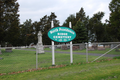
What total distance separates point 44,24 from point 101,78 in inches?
2014

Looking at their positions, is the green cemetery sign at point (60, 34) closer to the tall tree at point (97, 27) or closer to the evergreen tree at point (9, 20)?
the evergreen tree at point (9, 20)

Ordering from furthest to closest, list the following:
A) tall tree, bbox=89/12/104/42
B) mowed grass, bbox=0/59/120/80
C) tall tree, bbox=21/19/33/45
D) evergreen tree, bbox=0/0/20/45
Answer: tall tree, bbox=21/19/33/45
tall tree, bbox=89/12/104/42
evergreen tree, bbox=0/0/20/45
mowed grass, bbox=0/59/120/80

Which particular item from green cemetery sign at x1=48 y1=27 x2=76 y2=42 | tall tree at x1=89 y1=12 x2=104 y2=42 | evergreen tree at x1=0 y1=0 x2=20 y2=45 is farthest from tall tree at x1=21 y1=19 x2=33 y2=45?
green cemetery sign at x1=48 y1=27 x2=76 y2=42

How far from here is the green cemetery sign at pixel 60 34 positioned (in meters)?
9.40

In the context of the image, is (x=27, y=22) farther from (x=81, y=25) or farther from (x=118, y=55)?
(x=118, y=55)

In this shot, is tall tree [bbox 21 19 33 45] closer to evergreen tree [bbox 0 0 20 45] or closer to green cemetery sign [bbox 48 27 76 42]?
evergreen tree [bbox 0 0 20 45]

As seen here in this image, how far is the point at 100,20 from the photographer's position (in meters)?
49.2

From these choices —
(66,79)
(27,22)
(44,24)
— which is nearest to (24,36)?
(27,22)

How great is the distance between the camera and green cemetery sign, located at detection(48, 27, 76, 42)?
A: 940cm

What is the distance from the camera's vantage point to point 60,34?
32.0 feet

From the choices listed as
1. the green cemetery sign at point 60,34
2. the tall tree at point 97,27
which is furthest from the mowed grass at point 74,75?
the tall tree at point 97,27

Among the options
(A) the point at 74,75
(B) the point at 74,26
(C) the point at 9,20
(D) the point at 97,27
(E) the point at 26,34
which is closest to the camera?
(A) the point at 74,75

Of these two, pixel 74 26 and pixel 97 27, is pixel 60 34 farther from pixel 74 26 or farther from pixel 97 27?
pixel 97 27

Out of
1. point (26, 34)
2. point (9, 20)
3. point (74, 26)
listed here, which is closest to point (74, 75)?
point (9, 20)
